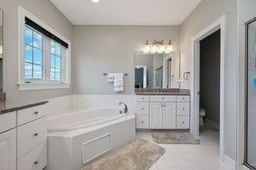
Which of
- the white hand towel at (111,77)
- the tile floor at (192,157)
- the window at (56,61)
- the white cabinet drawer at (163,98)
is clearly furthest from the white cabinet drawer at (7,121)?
the white hand towel at (111,77)

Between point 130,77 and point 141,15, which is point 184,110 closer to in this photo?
point 130,77

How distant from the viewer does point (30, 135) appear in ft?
5.33

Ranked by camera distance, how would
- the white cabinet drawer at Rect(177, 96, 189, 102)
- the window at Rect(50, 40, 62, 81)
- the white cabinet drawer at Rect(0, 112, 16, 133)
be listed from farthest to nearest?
the white cabinet drawer at Rect(177, 96, 189, 102) → the window at Rect(50, 40, 62, 81) → the white cabinet drawer at Rect(0, 112, 16, 133)

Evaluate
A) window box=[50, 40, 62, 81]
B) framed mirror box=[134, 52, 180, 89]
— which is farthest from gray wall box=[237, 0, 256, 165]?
window box=[50, 40, 62, 81]

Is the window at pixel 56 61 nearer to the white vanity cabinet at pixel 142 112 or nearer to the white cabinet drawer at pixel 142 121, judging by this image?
the white vanity cabinet at pixel 142 112

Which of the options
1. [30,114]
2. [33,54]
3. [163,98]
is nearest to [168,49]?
[163,98]

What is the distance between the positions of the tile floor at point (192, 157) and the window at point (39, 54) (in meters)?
2.05

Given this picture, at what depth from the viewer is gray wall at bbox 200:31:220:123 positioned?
445cm

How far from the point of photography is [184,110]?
3.79 m

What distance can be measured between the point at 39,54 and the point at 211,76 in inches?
161

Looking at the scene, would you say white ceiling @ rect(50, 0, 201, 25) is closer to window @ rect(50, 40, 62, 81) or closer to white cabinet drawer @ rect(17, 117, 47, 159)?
window @ rect(50, 40, 62, 81)

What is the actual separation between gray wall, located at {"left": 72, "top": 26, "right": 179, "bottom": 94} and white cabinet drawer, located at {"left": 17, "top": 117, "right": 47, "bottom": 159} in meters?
2.50

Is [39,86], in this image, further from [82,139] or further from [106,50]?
[106,50]

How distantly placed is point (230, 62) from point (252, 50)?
1.49 feet
